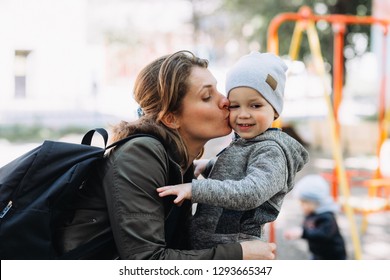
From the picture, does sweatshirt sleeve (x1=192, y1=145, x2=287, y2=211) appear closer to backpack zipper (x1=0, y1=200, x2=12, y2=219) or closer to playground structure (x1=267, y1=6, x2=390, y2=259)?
backpack zipper (x1=0, y1=200, x2=12, y2=219)

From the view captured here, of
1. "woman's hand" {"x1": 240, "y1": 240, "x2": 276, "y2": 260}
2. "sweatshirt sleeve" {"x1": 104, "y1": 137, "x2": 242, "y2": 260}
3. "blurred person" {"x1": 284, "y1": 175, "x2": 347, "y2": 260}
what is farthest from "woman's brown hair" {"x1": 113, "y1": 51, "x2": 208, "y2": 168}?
"blurred person" {"x1": 284, "y1": 175, "x2": 347, "y2": 260}

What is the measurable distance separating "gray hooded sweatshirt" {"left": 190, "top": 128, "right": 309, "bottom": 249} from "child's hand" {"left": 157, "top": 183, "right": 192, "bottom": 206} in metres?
0.04

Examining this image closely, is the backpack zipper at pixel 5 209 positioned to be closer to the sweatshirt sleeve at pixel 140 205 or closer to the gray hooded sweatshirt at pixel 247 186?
the sweatshirt sleeve at pixel 140 205

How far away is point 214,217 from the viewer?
5.72ft

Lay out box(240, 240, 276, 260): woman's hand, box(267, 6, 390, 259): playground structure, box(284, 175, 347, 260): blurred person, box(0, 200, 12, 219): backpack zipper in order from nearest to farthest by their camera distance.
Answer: box(0, 200, 12, 219): backpack zipper < box(240, 240, 276, 260): woman's hand < box(284, 175, 347, 260): blurred person < box(267, 6, 390, 259): playground structure

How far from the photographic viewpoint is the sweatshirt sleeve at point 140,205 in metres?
1.53

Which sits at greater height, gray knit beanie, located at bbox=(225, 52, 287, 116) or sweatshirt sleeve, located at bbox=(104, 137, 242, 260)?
gray knit beanie, located at bbox=(225, 52, 287, 116)

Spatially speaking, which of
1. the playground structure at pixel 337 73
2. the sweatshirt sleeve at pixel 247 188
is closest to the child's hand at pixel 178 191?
the sweatshirt sleeve at pixel 247 188

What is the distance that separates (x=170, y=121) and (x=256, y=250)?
0.47 m

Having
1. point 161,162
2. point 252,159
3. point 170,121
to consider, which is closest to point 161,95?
point 170,121

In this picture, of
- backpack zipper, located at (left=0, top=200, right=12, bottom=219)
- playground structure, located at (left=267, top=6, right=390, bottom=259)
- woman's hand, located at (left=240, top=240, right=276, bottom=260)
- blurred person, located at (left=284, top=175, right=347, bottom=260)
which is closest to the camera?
backpack zipper, located at (left=0, top=200, right=12, bottom=219)

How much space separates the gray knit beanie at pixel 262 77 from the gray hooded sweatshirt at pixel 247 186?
117 millimetres

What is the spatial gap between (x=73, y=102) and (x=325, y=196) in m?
15.7

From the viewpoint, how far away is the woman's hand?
5.37 ft
